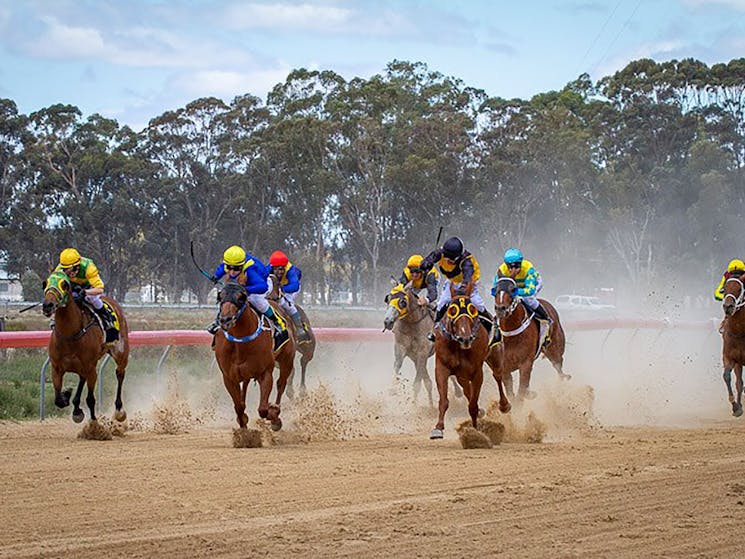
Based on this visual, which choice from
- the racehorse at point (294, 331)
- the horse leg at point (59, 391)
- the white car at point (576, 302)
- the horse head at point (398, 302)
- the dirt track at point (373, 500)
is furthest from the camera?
the white car at point (576, 302)

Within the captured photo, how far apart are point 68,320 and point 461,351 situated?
4.85 meters

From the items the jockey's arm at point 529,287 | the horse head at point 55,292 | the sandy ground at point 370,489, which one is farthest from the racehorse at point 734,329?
the horse head at point 55,292

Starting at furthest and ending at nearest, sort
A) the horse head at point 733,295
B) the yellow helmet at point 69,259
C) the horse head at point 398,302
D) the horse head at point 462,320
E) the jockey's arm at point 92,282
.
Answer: the horse head at point 398,302 → the horse head at point 733,295 → the jockey's arm at point 92,282 → the yellow helmet at point 69,259 → the horse head at point 462,320

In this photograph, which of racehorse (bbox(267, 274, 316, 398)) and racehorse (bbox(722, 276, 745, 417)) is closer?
racehorse (bbox(267, 274, 316, 398))

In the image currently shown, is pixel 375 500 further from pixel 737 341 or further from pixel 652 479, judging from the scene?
pixel 737 341

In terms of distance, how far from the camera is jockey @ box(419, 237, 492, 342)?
12953 mm

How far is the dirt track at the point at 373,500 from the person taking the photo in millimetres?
7215

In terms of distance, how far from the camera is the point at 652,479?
32.1 ft

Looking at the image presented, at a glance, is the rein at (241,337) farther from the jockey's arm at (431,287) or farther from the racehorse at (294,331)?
the jockey's arm at (431,287)

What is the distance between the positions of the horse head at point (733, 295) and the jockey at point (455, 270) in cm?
544

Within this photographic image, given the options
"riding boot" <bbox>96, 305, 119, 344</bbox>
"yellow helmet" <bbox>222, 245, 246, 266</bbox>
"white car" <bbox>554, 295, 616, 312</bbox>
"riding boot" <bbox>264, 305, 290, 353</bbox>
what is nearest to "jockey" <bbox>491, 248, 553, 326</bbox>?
"riding boot" <bbox>264, 305, 290, 353</bbox>

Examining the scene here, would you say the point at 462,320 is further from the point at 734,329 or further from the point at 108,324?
the point at 734,329

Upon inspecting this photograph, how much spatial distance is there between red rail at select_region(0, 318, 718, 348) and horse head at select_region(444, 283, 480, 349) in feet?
22.8

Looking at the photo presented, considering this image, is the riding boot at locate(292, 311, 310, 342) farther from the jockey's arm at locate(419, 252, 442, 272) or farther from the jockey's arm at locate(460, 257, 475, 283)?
the jockey's arm at locate(460, 257, 475, 283)
